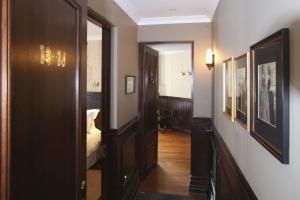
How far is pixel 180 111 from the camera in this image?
25.1ft

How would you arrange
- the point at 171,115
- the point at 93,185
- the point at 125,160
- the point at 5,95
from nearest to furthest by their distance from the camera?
the point at 5,95 → the point at 125,160 → the point at 93,185 → the point at 171,115

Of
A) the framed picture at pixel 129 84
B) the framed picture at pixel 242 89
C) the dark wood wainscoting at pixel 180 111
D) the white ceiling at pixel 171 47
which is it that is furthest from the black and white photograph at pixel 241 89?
the dark wood wainscoting at pixel 180 111

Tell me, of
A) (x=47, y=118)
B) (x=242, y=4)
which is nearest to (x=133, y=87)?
(x=242, y=4)

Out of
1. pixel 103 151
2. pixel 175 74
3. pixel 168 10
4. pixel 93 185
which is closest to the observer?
pixel 103 151

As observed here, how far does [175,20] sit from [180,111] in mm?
4241

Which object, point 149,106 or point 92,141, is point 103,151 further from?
point 149,106

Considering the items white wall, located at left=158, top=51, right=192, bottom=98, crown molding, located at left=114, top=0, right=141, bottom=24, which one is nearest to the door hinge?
crown molding, located at left=114, top=0, right=141, bottom=24

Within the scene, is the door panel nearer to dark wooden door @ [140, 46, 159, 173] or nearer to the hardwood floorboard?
dark wooden door @ [140, 46, 159, 173]

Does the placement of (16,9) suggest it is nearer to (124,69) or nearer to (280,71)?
(280,71)

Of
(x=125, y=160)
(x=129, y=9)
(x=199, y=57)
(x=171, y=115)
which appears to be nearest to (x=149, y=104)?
(x=199, y=57)

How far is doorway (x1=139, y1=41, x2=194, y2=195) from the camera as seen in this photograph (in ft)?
12.8

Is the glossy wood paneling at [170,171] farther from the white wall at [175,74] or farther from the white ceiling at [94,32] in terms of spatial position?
the white ceiling at [94,32]

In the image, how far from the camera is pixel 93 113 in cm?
414

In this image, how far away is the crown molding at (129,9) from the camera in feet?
9.56
